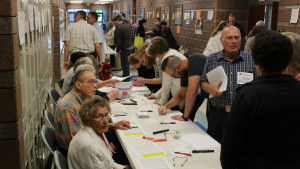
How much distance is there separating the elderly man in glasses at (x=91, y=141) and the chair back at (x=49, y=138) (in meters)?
0.24

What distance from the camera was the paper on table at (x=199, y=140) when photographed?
2.40 m

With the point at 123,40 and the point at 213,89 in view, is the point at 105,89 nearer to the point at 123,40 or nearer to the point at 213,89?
the point at 213,89

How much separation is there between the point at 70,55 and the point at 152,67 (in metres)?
2.22

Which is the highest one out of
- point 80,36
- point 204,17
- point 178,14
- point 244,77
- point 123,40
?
point 178,14

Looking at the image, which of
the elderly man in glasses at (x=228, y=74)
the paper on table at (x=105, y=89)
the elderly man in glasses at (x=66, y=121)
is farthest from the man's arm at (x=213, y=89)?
the paper on table at (x=105, y=89)

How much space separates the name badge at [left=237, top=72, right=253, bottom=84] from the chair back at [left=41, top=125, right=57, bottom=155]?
160 centimetres

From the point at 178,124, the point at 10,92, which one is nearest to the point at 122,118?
the point at 178,124

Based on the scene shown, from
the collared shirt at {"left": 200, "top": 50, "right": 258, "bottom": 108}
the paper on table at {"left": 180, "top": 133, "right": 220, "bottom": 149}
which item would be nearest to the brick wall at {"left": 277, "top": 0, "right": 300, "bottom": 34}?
the collared shirt at {"left": 200, "top": 50, "right": 258, "bottom": 108}

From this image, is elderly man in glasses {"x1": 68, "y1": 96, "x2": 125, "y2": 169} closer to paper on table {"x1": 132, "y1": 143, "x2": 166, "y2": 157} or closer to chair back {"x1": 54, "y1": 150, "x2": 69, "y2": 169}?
chair back {"x1": 54, "y1": 150, "x2": 69, "y2": 169}

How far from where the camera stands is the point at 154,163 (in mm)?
2084

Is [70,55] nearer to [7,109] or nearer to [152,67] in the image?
[152,67]

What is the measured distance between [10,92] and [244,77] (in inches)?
71.6

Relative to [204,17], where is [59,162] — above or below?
below

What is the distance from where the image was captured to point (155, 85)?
4570 mm
